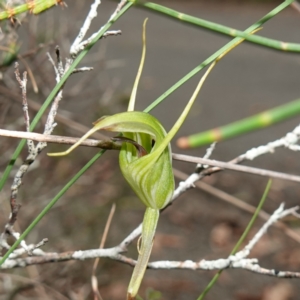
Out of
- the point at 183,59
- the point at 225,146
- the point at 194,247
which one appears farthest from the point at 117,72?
the point at 194,247

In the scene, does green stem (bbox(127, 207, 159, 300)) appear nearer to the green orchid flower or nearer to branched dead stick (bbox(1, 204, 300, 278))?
the green orchid flower

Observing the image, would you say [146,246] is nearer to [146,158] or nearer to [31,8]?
[146,158]

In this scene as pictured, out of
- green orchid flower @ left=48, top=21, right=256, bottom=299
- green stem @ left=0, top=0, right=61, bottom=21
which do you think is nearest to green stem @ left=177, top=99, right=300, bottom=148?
green orchid flower @ left=48, top=21, right=256, bottom=299

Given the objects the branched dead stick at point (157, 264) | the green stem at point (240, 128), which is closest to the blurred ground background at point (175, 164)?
the branched dead stick at point (157, 264)

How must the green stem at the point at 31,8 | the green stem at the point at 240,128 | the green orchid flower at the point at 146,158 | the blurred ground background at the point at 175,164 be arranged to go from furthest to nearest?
the blurred ground background at the point at 175,164
the green stem at the point at 31,8
the green orchid flower at the point at 146,158
the green stem at the point at 240,128

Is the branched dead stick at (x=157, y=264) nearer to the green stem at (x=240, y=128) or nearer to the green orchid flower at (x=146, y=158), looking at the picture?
the green orchid flower at (x=146, y=158)

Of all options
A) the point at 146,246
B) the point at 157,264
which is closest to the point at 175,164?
the point at 157,264
